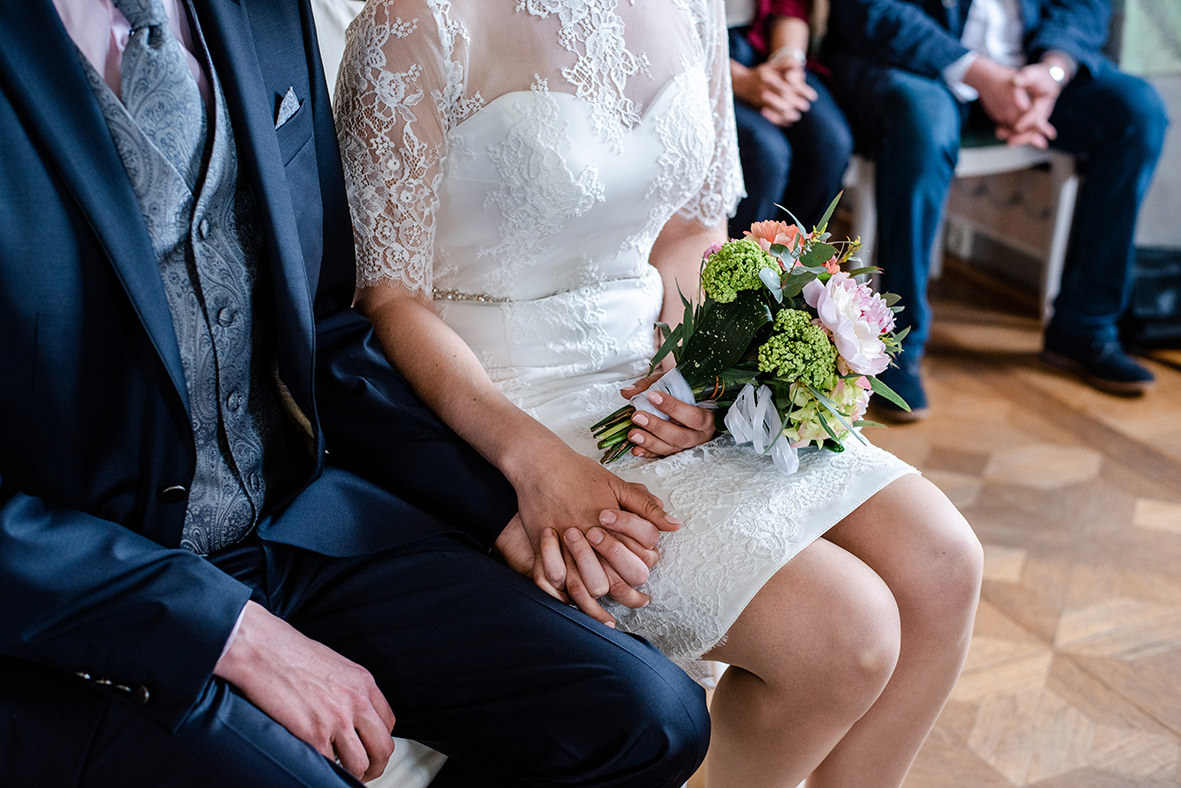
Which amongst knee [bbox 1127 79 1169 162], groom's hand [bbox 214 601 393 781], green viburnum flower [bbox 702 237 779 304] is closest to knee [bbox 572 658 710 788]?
groom's hand [bbox 214 601 393 781]

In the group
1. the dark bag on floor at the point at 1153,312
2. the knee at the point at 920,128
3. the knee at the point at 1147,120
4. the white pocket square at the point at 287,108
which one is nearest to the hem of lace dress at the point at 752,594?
the white pocket square at the point at 287,108

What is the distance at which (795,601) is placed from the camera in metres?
1.17

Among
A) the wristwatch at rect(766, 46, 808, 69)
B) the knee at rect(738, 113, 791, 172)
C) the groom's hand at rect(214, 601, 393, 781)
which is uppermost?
the wristwatch at rect(766, 46, 808, 69)

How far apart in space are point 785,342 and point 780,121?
1912 millimetres

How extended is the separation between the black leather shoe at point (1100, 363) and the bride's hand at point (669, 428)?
7.54 feet

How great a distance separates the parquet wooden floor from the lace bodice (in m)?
1.05

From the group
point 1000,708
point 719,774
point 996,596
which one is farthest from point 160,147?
point 996,596

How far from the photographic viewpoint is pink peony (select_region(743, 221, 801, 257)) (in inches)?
51.5

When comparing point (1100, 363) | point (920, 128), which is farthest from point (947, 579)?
point (1100, 363)

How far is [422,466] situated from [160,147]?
1.51 feet

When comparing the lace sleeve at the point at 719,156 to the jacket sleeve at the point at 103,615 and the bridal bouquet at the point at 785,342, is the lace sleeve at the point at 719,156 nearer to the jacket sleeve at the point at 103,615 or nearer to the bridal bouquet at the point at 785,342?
the bridal bouquet at the point at 785,342

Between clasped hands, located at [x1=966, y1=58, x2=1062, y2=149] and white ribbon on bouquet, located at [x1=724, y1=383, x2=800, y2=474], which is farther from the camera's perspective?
clasped hands, located at [x1=966, y1=58, x2=1062, y2=149]

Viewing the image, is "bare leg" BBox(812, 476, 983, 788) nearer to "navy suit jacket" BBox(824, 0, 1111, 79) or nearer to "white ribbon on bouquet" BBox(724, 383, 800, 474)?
"white ribbon on bouquet" BBox(724, 383, 800, 474)

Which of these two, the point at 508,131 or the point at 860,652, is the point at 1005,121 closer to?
the point at 508,131
